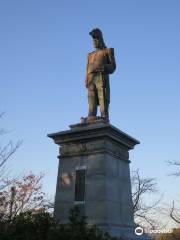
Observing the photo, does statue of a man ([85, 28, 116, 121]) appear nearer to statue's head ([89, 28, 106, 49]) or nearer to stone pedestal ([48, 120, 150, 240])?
statue's head ([89, 28, 106, 49])

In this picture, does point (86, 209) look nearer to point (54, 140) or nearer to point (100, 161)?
point (100, 161)

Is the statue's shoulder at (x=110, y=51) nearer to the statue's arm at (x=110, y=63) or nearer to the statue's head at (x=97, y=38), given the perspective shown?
the statue's arm at (x=110, y=63)

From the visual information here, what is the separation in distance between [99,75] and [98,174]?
332cm

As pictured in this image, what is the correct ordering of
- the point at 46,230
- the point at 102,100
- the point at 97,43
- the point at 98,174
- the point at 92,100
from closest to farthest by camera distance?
the point at 46,230, the point at 98,174, the point at 102,100, the point at 92,100, the point at 97,43

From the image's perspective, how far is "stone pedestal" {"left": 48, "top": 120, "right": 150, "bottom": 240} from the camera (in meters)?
9.20

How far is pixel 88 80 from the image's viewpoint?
11.4 meters

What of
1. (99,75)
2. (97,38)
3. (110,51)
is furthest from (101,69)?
(97,38)

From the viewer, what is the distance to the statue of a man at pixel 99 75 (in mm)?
11070

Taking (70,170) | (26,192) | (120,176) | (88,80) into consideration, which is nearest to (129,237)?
(120,176)

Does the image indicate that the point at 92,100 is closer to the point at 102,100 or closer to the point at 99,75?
the point at 102,100

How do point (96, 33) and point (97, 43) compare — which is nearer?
point (96, 33)

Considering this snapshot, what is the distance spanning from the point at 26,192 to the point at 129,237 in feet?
61.1

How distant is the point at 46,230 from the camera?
5.91m

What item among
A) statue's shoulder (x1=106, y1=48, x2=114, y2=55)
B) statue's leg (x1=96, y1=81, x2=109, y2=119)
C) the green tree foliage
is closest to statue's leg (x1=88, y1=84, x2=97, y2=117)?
statue's leg (x1=96, y1=81, x2=109, y2=119)
